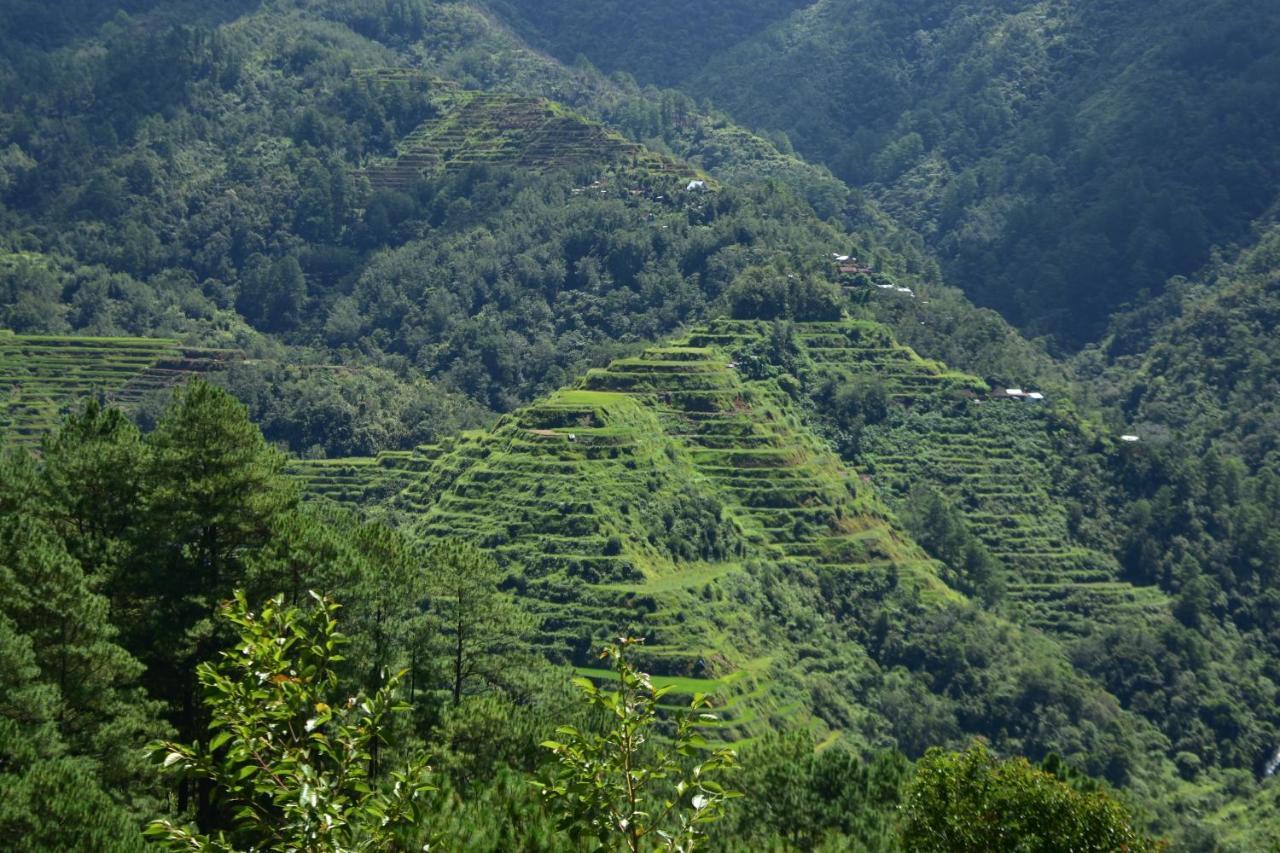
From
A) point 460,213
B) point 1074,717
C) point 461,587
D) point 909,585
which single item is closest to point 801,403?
point 909,585

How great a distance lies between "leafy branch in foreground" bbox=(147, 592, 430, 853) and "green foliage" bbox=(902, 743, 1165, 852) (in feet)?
60.0

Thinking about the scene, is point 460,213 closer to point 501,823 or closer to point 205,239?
point 205,239

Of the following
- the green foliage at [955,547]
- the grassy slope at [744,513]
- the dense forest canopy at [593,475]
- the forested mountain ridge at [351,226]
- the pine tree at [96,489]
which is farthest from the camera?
the forested mountain ridge at [351,226]

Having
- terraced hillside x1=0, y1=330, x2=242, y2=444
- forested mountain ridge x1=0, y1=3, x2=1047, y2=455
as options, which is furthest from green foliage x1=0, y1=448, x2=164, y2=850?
forested mountain ridge x1=0, y1=3, x2=1047, y2=455

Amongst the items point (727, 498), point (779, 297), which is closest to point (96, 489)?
point (727, 498)

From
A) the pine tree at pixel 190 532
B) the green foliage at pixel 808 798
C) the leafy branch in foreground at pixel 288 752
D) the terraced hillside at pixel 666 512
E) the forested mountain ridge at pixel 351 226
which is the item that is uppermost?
the leafy branch in foreground at pixel 288 752

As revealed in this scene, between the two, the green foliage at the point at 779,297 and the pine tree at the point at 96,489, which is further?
the green foliage at the point at 779,297

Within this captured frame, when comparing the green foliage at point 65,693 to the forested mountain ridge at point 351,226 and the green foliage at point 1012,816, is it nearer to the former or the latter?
the green foliage at point 1012,816

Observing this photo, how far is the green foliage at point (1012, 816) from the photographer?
101 feet

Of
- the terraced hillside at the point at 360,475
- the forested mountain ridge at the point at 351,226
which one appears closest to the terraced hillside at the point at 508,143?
the forested mountain ridge at the point at 351,226

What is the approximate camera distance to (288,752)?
1407cm

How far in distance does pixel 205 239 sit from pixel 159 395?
167 feet

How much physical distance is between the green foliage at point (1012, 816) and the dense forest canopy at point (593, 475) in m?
0.10

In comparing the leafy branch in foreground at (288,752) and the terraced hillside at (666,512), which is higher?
the leafy branch in foreground at (288,752)
